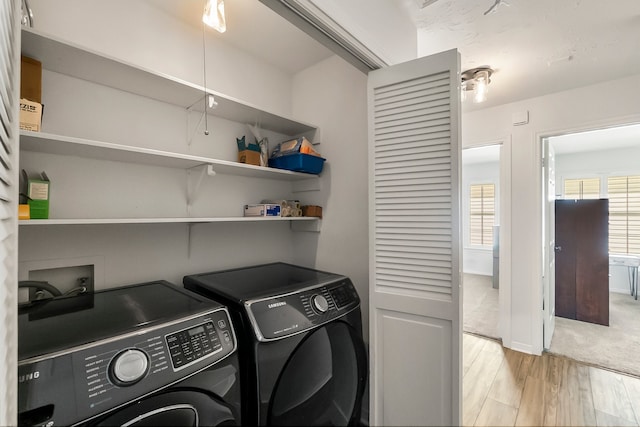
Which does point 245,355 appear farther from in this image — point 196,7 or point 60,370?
point 196,7

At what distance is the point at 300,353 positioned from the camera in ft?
3.54

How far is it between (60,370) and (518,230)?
309 cm

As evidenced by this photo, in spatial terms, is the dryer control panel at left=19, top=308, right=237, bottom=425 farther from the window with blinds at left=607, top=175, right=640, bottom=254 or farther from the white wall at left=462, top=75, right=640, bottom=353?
the window with blinds at left=607, top=175, right=640, bottom=254

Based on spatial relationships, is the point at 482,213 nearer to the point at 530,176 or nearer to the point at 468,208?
the point at 468,208

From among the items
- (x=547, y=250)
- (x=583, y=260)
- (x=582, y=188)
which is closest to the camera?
(x=547, y=250)

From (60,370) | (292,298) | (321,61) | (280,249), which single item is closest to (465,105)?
(321,61)

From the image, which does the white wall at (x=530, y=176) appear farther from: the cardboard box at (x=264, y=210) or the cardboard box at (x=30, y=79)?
the cardboard box at (x=30, y=79)

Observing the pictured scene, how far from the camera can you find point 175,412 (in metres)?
0.76

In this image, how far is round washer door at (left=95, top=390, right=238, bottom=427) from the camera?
2.26ft

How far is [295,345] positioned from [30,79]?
134 centimetres

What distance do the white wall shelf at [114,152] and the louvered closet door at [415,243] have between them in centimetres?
70

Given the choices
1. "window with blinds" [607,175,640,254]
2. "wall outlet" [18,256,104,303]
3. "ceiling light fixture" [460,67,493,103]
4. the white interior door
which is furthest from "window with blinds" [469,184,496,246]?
"wall outlet" [18,256,104,303]

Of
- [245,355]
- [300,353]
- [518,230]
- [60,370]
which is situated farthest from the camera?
[518,230]

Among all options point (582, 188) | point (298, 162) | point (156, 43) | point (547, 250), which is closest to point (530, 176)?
point (547, 250)
